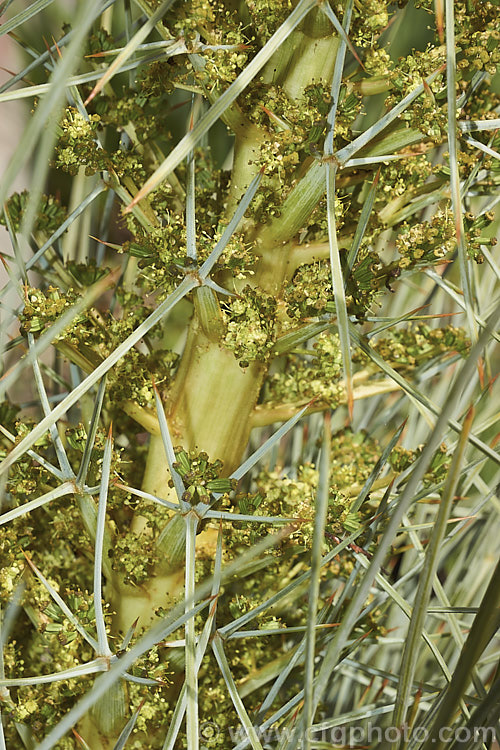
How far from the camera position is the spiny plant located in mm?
281

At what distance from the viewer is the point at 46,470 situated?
358 mm

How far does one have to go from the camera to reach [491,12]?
0.97 feet

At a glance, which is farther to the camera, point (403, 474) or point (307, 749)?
point (403, 474)

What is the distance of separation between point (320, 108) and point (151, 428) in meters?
0.16

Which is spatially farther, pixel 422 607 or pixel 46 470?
pixel 46 470

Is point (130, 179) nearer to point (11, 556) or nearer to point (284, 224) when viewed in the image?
point (284, 224)

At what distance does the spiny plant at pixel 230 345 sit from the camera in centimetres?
28

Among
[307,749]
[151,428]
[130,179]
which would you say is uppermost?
[130,179]

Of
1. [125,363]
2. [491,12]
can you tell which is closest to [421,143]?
[491,12]

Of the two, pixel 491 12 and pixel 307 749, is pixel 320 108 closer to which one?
pixel 491 12

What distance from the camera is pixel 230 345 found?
30 centimetres

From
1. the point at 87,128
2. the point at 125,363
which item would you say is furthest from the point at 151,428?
the point at 87,128

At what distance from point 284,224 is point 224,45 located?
72 millimetres

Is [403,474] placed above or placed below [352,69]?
below
